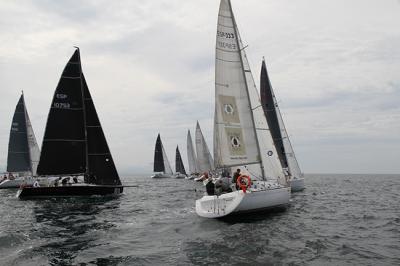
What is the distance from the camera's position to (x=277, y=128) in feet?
120

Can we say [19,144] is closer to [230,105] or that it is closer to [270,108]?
[270,108]

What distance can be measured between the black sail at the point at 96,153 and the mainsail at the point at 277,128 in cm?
1500

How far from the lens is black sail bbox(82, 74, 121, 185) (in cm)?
3192

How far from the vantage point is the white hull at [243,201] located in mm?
16353

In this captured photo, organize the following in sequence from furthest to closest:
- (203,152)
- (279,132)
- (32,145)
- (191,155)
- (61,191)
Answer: (191,155) < (203,152) < (32,145) < (279,132) < (61,191)

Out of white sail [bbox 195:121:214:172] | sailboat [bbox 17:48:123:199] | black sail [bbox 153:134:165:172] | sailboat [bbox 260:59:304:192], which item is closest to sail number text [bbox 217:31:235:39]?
sailboat [bbox 17:48:123:199]

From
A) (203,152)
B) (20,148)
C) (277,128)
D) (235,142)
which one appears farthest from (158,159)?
(235,142)

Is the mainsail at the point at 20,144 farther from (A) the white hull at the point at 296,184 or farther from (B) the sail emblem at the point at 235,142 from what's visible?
(B) the sail emblem at the point at 235,142

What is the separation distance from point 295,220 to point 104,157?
65.4ft

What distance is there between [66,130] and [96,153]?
3.08 meters

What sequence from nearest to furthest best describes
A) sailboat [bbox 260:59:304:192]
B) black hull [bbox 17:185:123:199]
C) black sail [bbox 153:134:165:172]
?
black hull [bbox 17:185:123:199]
sailboat [bbox 260:59:304:192]
black sail [bbox 153:134:165:172]

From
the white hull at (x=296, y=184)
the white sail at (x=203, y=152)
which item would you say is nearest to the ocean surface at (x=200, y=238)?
the white hull at (x=296, y=184)

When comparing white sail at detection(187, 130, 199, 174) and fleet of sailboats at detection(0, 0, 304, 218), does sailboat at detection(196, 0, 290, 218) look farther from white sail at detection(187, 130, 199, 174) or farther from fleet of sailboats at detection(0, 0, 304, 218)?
white sail at detection(187, 130, 199, 174)

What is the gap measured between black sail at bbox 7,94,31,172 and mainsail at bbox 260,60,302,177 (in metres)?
32.3
